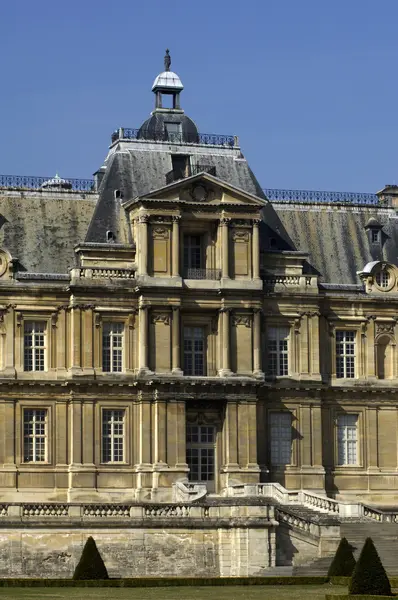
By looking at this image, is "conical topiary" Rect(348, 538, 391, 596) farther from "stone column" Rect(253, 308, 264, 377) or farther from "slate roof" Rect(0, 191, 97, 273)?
"slate roof" Rect(0, 191, 97, 273)

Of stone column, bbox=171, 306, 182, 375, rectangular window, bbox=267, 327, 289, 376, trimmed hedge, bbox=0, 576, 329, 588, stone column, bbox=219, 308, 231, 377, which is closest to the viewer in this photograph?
trimmed hedge, bbox=0, 576, 329, 588

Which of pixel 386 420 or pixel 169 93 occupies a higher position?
pixel 169 93

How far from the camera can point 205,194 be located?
73.1 metres

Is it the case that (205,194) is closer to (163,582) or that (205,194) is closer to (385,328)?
(385,328)

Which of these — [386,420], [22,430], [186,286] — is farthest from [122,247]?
[386,420]

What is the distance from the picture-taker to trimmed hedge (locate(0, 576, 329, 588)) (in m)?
55.3

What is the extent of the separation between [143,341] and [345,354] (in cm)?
905

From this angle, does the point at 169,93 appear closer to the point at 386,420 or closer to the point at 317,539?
the point at 386,420

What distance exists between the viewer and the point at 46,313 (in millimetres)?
72188

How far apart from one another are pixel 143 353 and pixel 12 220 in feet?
25.6

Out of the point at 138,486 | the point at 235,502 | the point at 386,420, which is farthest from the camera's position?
the point at 386,420

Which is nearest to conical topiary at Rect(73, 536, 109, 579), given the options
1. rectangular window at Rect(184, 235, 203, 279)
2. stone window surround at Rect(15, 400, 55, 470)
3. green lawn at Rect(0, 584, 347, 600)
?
green lawn at Rect(0, 584, 347, 600)

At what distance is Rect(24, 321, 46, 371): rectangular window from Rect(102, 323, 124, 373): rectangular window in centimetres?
230

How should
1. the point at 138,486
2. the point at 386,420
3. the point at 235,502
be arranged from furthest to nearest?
the point at 386,420
the point at 138,486
the point at 235,502
